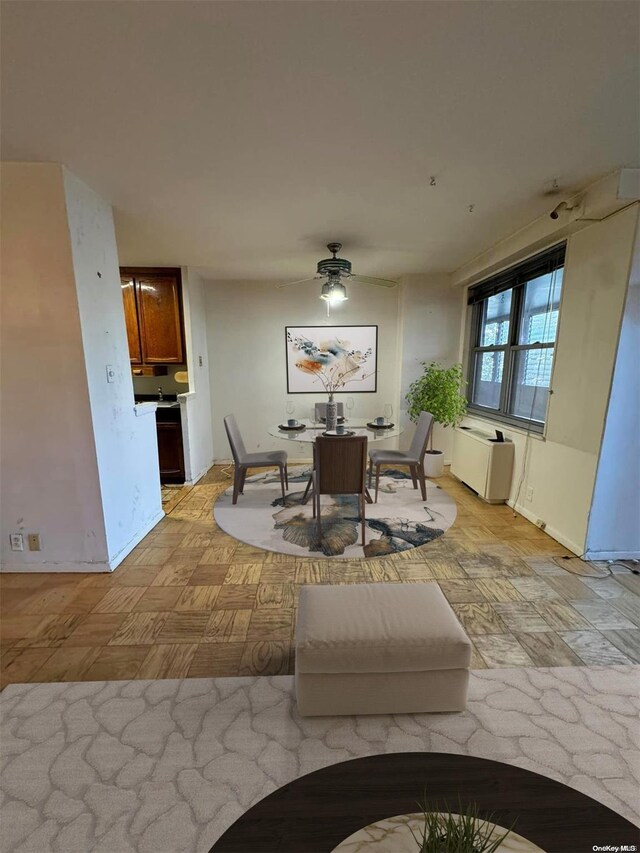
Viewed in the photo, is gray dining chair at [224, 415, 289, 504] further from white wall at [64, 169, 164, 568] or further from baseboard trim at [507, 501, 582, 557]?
baseboard trim at [507, 501, 582, 557]

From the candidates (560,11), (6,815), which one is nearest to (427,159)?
(560,11)

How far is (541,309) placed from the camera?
3.26m

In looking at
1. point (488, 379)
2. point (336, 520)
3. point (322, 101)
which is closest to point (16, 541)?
point (336, 520)

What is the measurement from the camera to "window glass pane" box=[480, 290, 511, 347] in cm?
388

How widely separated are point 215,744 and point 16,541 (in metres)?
2.04

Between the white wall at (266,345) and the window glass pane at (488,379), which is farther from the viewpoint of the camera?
the white wall at (266,345)

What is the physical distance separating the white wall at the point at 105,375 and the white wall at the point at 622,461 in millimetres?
3365

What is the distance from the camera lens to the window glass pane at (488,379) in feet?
13.3

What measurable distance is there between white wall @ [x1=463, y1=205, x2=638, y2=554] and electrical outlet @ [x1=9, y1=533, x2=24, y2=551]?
154 inches

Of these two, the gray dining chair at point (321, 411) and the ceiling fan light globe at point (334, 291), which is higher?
the ceiling fan light globe at point (334, 291)

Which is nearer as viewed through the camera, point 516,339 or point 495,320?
point 516,339

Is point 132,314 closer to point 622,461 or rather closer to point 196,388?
point 196,388

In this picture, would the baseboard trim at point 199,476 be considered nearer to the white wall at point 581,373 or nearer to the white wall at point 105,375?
the white wall at point 105,375

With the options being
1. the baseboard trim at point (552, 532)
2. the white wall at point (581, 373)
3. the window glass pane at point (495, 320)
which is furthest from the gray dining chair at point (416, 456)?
the window glass pane at point (495, 320)
